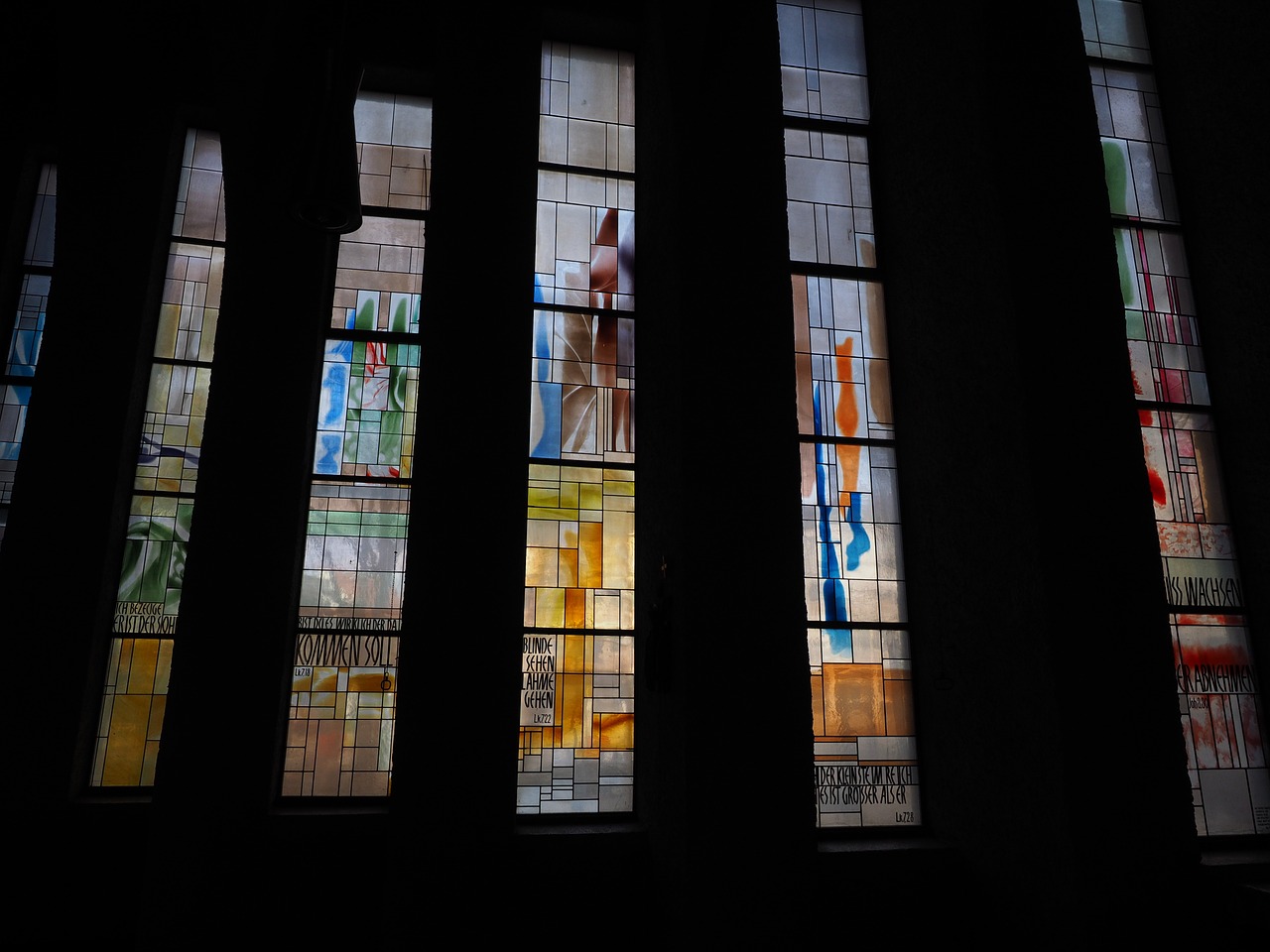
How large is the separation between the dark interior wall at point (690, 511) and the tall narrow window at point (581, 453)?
0.79ft

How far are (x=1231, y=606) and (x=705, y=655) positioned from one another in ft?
11.3

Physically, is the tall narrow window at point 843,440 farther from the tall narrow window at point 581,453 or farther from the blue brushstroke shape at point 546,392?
the blue brushstroke shape at point 546,392

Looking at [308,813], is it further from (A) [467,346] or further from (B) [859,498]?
(B) [859,498]

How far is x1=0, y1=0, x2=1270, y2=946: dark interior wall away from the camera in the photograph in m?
4.48

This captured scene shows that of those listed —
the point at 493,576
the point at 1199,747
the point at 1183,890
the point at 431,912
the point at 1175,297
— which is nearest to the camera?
the point at 1183,890

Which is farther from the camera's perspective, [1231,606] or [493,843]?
[1231,606]

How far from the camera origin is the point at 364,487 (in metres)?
5.68

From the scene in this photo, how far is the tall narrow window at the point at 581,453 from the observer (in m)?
5.34

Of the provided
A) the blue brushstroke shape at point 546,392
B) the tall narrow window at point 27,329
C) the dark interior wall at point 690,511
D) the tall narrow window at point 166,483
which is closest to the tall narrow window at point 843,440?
the dark interior wall at point 690,511

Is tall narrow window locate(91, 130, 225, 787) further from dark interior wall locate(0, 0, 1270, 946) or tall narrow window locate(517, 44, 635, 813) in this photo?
tall narrow window locate(517, 44, 635, 813)

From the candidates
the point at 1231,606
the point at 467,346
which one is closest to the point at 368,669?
the point at 467,346

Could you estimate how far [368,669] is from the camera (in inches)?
213

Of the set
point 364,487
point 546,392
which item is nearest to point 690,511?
point 546,392

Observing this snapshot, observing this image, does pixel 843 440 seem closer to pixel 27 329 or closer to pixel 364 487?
pixel 364 487
